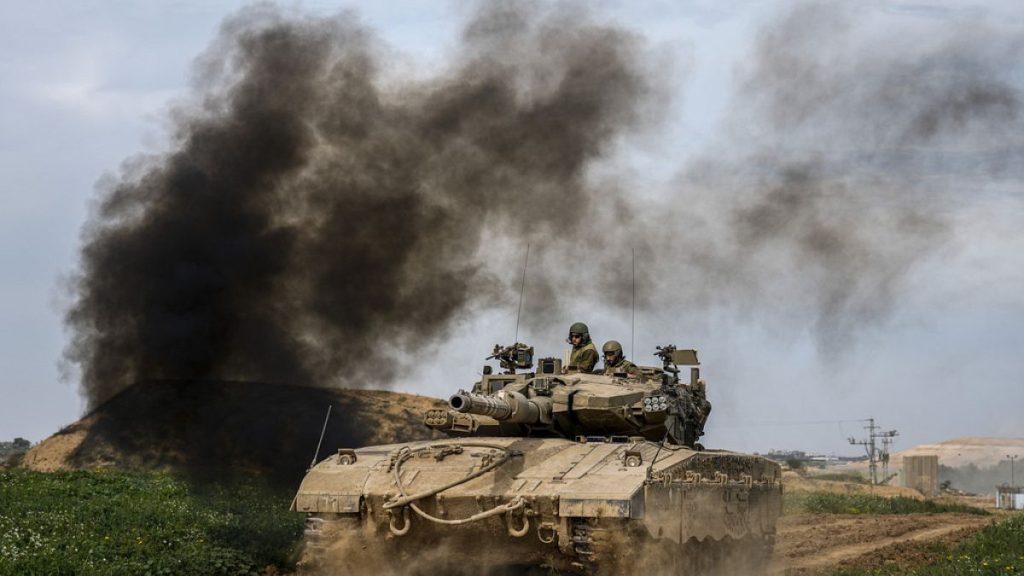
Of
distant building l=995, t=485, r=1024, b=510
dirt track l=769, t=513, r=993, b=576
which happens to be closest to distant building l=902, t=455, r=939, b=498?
distant building l=995, t=485, r=1024, b=510

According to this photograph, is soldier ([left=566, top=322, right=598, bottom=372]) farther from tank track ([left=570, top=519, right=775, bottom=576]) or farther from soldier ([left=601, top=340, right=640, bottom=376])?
tank track ([left=570, top=519, right=775, bottom=576])

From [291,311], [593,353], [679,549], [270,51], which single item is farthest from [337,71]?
[679,549]

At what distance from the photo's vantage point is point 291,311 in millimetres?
27391

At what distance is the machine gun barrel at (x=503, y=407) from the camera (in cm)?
1410

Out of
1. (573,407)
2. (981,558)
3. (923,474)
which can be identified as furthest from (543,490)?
(923,474)

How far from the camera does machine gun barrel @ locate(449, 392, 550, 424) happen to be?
555 inches

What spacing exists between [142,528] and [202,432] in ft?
31.7

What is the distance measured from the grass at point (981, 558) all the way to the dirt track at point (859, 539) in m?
0.51

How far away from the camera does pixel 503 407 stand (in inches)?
598

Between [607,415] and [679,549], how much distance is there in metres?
2.09

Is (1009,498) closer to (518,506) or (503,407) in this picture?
(503,407)

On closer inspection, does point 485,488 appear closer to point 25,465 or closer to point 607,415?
point 607,415

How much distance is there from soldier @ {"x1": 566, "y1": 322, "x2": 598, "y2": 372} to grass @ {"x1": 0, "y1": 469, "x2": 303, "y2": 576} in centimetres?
485

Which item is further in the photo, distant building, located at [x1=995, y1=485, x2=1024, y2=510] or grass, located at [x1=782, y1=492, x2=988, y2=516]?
distant building, located at [x1=995, y1=485, x2=1024, y2=510]
